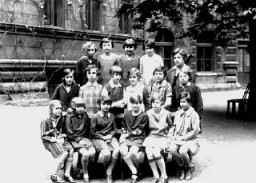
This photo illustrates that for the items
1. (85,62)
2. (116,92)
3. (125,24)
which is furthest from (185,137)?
(125,24)

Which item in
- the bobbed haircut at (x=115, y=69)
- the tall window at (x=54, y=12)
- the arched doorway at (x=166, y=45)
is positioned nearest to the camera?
the bobbed haircut at (x=115, y=69)

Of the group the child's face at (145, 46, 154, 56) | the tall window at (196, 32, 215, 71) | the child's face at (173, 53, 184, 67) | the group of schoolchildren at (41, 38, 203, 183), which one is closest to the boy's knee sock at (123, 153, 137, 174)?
the group of schoolchildren at (41, 38, 203, 183)

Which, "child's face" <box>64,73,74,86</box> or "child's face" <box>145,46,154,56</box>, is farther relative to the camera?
"child's face" <box>145,46,154,56</box>

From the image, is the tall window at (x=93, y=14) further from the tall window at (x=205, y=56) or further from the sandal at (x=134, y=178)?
the sandal at (x=134, y=178)

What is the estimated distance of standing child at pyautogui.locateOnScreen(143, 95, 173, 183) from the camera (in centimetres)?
630

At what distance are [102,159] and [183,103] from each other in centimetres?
153

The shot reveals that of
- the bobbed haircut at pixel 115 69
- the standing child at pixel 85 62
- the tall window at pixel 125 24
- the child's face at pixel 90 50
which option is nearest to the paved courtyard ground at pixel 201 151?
the standing child at pixel 85 62

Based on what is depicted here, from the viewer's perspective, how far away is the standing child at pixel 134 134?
640 cm

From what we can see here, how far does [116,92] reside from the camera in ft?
24.1

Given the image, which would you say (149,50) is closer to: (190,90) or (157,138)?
(190,90)

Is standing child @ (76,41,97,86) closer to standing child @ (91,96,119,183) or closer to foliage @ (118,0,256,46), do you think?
standing child @ (91,96,119,183)

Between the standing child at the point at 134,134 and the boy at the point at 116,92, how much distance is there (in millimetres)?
607

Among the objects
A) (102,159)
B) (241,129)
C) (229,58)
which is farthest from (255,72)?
(229,58)

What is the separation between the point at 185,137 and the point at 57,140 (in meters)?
1.97
